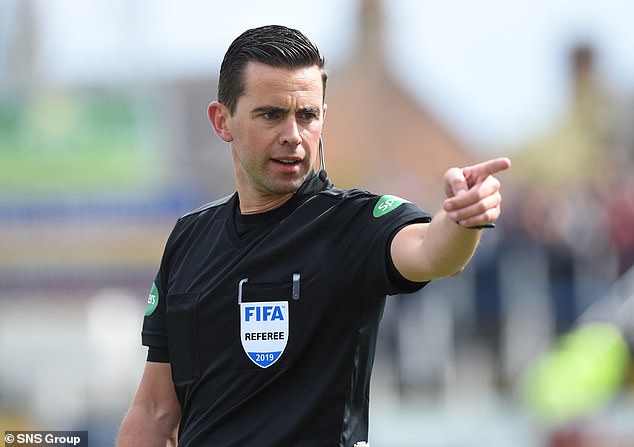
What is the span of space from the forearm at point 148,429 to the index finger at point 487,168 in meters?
1.52

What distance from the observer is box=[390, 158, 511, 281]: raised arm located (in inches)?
124

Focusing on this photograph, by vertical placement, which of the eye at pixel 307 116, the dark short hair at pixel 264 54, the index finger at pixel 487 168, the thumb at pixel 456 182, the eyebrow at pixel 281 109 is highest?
the dark short hair at pixel 264 54

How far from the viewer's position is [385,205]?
372cm

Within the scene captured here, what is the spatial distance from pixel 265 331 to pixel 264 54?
791 mm

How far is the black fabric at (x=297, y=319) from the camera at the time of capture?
146 inches

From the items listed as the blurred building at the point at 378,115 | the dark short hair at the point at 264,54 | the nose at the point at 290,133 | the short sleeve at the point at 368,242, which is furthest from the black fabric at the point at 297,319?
the blurred building at the point at 378,115

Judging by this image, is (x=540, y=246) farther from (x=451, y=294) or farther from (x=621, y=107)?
(x=621, y=107)

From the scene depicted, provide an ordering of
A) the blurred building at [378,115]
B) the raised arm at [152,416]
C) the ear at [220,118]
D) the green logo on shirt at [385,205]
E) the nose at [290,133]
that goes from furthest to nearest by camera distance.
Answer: the blurred building at [378,115], the raised arm at [152,416], the ear at [220,118], the nose at [290,133], the green logo on shirt at [385,205]

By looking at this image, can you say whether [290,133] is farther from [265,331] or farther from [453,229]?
[453,229]

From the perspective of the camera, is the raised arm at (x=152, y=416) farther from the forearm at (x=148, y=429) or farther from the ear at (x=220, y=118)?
the ear at (x=220, y=118)

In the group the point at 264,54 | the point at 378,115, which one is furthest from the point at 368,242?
the point at 378,115

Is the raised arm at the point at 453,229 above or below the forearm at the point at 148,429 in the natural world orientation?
above

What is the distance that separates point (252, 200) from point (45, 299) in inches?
988

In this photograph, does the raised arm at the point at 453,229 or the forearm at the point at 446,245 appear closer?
the raised arm at the point at 453,229
